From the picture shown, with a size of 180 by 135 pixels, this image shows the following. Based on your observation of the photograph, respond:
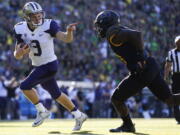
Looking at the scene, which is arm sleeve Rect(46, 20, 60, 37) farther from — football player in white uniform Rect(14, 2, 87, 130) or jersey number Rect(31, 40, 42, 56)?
jersey number Rect(31, 40, 42, 56)

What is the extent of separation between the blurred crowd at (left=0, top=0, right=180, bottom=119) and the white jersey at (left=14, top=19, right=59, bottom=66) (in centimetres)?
797

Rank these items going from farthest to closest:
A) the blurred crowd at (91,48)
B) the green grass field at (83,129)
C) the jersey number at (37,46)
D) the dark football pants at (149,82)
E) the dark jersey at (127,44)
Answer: the blurred crowd at (91,48) → the jersey number at (37,46) → the green grass field at (83,129) → the dark football pants at (149,82) → the dark jersey at (127,44)

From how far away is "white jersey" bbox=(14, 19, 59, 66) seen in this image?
8984 millimetres

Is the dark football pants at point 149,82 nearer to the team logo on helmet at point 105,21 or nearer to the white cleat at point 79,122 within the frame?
the team logo on helmet at point 105,21

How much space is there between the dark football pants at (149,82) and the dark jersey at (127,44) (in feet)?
0.52

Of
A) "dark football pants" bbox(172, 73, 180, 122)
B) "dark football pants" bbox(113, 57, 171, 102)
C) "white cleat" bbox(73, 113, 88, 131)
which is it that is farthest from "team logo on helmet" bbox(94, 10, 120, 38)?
"dark football pants" bbox(172, 73, 180, 122)

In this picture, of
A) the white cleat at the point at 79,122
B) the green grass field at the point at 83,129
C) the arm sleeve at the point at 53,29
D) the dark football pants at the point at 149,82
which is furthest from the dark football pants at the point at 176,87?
the dark football pants at the point at 149,82

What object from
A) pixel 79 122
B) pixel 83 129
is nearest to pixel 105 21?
pixel 79 122

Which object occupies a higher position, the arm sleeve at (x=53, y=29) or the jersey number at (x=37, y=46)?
the arm sleeve at (x=53, y=29)

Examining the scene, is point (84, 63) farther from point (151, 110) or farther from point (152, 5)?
point (152, 5)

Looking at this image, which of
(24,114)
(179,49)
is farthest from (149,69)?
(24,114)

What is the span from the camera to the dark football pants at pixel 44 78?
352 inches

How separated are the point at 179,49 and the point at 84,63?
10134 millimetres

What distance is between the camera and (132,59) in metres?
7.86
